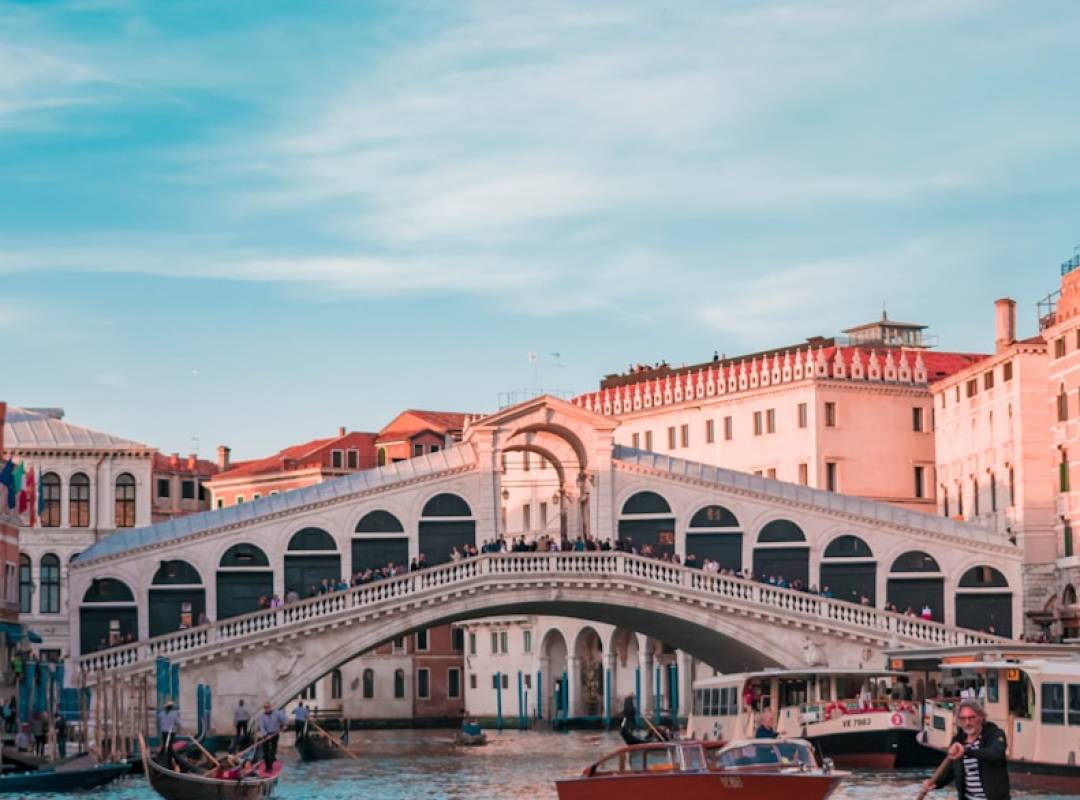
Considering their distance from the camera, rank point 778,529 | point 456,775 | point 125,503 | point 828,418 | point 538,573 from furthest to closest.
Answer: point 828,418 → point 125,503 → point 778,529 → point 538,573 → point 456,775

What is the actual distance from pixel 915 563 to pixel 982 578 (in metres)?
1.66

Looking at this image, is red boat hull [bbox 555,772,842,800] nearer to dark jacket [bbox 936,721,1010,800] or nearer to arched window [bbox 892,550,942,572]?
dark jacket [bbox 936,721,1010,800]

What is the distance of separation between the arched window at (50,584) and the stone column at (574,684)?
20.5m

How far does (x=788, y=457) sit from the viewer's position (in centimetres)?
7256

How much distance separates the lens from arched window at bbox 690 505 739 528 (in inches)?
2334

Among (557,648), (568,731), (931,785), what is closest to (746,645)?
(568,731)

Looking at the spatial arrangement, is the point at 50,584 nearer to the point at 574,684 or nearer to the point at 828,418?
the point at 574,684

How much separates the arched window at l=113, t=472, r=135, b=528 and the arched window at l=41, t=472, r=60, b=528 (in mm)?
1717

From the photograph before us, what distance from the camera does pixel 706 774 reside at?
30250 millimetres

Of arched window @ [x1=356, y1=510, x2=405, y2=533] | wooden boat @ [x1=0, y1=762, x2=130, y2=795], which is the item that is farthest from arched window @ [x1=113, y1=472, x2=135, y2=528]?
wooden boat @ [x1=0, y1=762, x2=130, y2=795]

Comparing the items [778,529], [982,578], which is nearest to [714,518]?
[778,529]

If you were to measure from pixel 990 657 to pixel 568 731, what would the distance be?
3601cm

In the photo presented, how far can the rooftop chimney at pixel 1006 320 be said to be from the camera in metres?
62.7

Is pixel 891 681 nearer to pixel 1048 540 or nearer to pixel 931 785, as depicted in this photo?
pixel 1048 540
